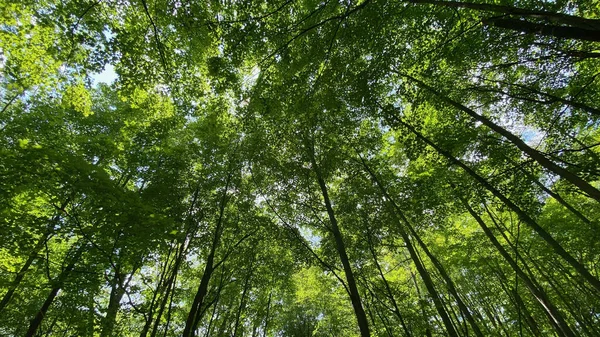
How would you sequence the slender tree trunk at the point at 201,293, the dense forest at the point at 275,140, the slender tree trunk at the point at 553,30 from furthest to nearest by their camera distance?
1. the slender tree trunk at the point at 201,293
2. the dense forest at the point at 275,140
3. the slender tree trunk at the point at 553,30

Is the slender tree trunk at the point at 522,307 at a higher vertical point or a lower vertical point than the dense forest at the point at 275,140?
lower

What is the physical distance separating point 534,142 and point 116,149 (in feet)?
47.3

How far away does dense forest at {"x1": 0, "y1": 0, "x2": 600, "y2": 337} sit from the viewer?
13.1 feet

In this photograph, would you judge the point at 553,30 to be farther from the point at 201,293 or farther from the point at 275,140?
the point at 201,293

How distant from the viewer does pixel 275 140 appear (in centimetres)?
714

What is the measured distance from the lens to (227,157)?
7293 mm

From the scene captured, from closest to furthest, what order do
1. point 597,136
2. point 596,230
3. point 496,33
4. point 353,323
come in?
point 496,33 < point 596,230 < point 597,136 < point 353,323

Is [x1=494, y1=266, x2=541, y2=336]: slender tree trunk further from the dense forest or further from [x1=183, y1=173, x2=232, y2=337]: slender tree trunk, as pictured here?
[x1=183, y1=173, x2=232, y2=337]: slender tree trunk

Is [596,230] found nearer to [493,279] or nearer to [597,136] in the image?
[597,136]

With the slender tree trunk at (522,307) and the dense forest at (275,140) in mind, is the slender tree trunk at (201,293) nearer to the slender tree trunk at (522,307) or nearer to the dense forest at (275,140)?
the dense forest at (275,140)

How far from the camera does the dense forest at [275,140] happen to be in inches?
157

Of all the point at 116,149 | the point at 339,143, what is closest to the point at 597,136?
the point at 339,143

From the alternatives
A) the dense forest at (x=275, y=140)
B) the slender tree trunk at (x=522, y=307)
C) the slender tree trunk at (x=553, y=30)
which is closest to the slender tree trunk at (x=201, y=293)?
the dense forest at (x=275, y=140)

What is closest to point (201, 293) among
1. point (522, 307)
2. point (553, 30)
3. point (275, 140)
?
point (275, 140)
